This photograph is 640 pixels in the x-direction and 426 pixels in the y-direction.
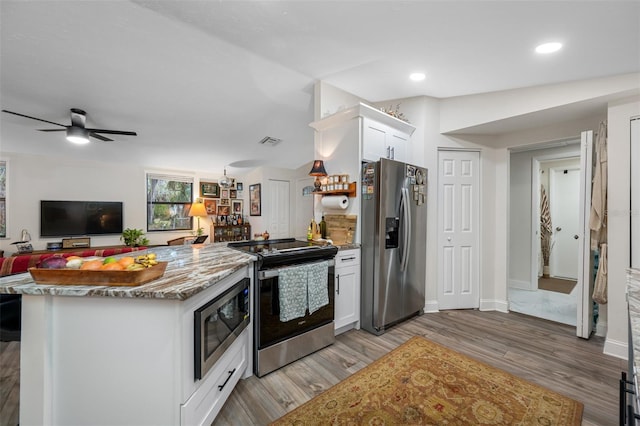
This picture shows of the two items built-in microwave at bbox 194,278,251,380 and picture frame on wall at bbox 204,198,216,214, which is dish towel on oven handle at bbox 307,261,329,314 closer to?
built-in microwave at bbox 194,278,251,380

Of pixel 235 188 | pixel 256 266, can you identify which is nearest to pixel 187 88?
pixel 256 266

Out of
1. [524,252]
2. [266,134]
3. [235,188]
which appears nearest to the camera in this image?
[524,252]

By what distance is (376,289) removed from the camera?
2.66 meters

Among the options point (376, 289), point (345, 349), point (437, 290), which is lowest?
point (345, 349)

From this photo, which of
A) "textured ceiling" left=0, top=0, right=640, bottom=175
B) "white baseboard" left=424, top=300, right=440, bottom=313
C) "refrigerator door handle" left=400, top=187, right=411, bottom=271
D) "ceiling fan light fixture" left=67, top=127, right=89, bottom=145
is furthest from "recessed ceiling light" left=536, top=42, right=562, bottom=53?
"ceiling fan light fixture" left=67, top=127, right=89, bottom=145

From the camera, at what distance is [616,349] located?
225cm

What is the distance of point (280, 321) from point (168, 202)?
5434 millimetres

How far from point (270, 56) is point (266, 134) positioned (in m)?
2.28

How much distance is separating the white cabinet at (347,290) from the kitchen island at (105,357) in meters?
1.55

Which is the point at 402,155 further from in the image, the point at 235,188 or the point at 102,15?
the point at 235,188

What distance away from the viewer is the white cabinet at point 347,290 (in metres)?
2.57

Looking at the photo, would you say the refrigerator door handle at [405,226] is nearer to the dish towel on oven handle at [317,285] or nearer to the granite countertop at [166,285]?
the dish towel on oven handle at [317,285]

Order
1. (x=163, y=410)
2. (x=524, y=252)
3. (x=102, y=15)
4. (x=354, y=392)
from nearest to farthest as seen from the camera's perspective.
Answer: (x=163, y=410) < (x=354, y=392) < (x=102, y=15) < (x=524, y=252)

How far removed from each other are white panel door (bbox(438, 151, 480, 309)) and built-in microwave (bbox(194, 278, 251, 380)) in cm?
260
